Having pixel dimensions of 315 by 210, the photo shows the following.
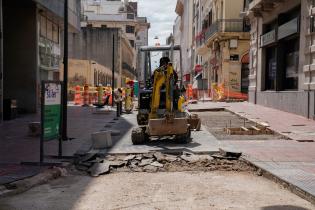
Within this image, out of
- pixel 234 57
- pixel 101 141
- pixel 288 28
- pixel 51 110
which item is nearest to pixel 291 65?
pixel 288 28

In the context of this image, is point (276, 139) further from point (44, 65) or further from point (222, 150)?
point (44, 65)

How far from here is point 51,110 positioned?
27.3 feet

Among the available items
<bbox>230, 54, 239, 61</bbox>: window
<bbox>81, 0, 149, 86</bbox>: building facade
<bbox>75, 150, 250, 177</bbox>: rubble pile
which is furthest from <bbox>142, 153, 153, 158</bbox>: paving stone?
<bbox>81, 0, 149, 86</bbox>: building facade

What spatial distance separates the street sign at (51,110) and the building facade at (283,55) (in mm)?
9322

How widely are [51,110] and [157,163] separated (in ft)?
6.76

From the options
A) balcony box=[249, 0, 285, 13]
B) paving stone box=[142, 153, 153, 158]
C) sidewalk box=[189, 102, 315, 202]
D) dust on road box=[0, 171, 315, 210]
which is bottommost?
dust on road box=[0, 171, 315, 210]

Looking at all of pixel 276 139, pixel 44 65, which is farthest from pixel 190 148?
pixel 44 65

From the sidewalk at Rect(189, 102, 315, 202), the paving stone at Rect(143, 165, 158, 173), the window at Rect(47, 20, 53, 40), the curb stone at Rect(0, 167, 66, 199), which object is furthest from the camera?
the window at Rect(47, 20, 53, 40)

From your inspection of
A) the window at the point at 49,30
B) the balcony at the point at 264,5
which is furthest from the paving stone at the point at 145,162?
the window at the point at 49,30

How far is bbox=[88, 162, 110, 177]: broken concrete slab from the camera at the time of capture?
757 cm

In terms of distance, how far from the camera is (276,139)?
1137 centimetres

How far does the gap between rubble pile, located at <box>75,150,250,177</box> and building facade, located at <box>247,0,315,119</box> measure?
25.2 ft

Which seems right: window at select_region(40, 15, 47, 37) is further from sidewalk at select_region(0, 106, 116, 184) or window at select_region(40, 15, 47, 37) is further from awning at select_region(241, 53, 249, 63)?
awning at select_region(241, 53, 249, 63)

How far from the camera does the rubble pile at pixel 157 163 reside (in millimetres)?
7922
